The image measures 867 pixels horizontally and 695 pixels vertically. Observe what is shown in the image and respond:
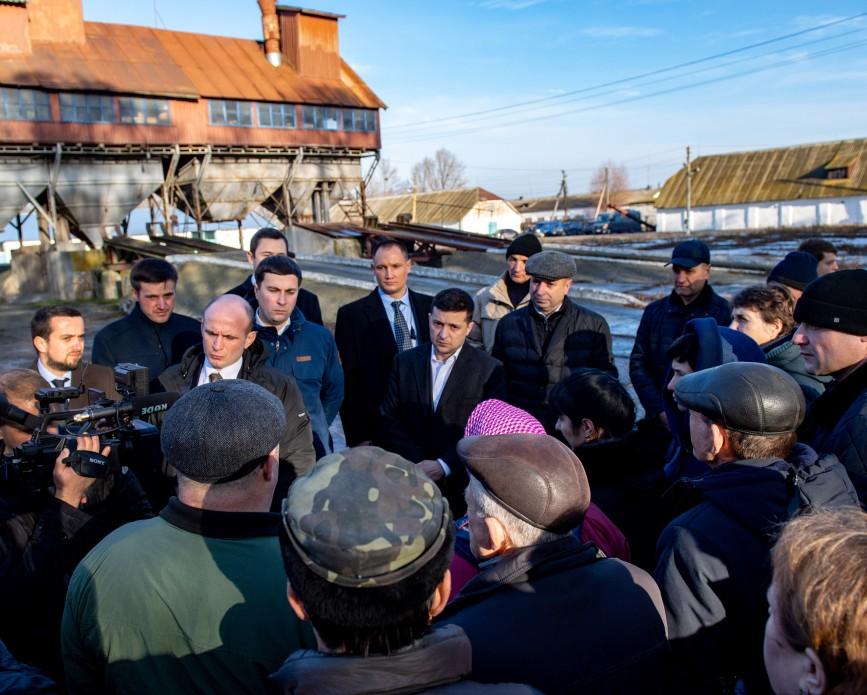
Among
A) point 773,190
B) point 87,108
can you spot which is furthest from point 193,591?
point 773,190

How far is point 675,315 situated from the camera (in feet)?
15.0

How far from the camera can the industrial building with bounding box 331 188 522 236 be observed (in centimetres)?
6341

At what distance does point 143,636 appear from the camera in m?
1.69

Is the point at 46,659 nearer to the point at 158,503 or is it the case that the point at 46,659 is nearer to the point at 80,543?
the point at 80,543

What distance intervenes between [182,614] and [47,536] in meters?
0.83

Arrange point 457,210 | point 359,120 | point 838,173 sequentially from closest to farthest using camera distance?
point 359,120
point 838,173
point 457,210

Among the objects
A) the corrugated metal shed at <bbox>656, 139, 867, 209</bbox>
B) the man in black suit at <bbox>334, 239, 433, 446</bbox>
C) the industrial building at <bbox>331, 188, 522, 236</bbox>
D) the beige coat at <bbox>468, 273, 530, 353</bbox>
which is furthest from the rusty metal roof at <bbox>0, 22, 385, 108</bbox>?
the corrugated metal shed at <bbox>656, 139, 867, 209</bbox>

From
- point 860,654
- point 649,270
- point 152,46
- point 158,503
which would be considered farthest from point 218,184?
point 860,654

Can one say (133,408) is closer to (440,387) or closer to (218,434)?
(218,434)

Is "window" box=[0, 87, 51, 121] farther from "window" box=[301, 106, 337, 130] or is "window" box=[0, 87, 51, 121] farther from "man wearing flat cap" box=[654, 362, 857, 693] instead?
"man wearing flat cap" box=[654, 362, 857, 693]

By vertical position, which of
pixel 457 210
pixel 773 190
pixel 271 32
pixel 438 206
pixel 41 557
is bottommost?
pixel 41 557

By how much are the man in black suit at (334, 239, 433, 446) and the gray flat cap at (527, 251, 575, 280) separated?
96cm

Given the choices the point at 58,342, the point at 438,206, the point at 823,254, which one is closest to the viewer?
the point at 58,342

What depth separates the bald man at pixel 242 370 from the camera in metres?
3.33
